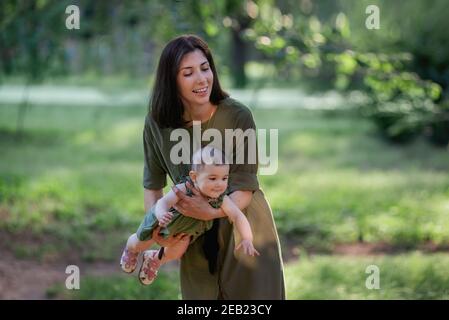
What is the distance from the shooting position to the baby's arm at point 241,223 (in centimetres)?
285

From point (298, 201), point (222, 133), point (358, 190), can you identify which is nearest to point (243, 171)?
point (222, 133)

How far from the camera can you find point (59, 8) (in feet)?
24.2

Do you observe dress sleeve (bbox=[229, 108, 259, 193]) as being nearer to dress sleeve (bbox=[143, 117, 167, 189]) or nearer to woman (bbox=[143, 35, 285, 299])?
woman (bbox=[143, 35, 285, 299])

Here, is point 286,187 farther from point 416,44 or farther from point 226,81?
point 226,81

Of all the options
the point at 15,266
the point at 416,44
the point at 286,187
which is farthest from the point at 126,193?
the point at 416,44

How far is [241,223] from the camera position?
2.89 metres

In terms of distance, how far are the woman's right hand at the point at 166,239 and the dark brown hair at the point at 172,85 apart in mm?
398

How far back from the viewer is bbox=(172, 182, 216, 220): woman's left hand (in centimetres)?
290

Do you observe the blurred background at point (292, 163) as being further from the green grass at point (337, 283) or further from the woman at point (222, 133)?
the woman at point (222, 133)

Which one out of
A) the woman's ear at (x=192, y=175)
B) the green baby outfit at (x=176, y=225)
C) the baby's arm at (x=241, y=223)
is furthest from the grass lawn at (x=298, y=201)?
the woman's ear at (x=192, y=175)

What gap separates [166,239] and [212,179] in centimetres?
36

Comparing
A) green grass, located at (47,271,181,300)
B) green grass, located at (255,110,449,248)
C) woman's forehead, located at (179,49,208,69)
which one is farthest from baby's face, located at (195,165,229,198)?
green grass, located at (255,110,449,248)
